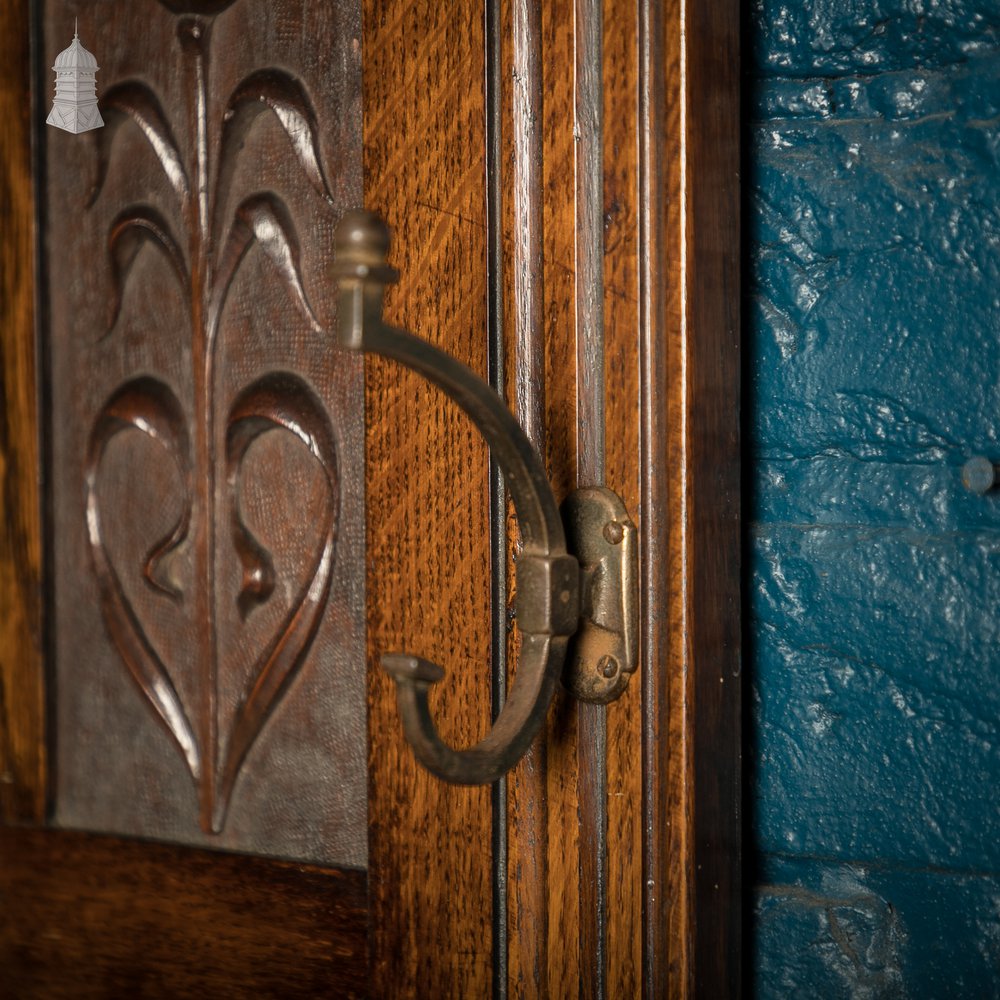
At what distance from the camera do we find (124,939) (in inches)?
32.7

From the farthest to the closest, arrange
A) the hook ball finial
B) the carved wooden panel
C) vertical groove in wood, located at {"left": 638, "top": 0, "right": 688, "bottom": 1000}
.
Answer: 1. the carved wooden panel
2. vertical groove in wood, located at {"left": 638, "top": 0, "right": 688, "bottom": 1000}
3. the hook ball finial

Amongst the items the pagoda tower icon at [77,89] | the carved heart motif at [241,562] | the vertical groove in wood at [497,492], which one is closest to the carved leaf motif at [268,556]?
the carved heart motif at [241,562]

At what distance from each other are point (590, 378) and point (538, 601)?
121 mm

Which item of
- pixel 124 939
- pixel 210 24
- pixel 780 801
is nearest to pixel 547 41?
pixel 210 24

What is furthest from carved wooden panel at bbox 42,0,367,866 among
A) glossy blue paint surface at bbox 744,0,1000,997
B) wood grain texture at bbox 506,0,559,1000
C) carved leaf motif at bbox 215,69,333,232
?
glossy blue paint surface at bbox 744,0,1000,997

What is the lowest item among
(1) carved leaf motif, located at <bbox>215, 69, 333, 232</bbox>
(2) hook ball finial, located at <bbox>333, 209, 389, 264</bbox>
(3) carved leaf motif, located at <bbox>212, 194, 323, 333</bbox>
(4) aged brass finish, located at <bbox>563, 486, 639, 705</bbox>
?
(4) aged brass finish, located at <bbox>563, 486, 639, 705</bbox>

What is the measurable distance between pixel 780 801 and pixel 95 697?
45 centimetres

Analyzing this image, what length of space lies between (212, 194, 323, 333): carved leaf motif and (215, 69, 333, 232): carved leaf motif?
20 mm

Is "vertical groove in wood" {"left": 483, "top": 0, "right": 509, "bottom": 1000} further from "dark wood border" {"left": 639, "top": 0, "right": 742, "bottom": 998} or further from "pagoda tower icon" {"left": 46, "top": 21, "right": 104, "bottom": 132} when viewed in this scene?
"pagoda tower icon" {"left": 46, "top": 21, "right": 104, "bottom": 132}

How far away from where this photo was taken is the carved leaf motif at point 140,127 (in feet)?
2.64

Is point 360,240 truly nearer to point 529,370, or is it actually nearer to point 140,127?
point 529,370

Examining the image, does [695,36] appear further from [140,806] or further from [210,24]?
[140,806]

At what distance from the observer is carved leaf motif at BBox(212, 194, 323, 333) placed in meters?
0.77

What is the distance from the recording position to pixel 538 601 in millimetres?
648
